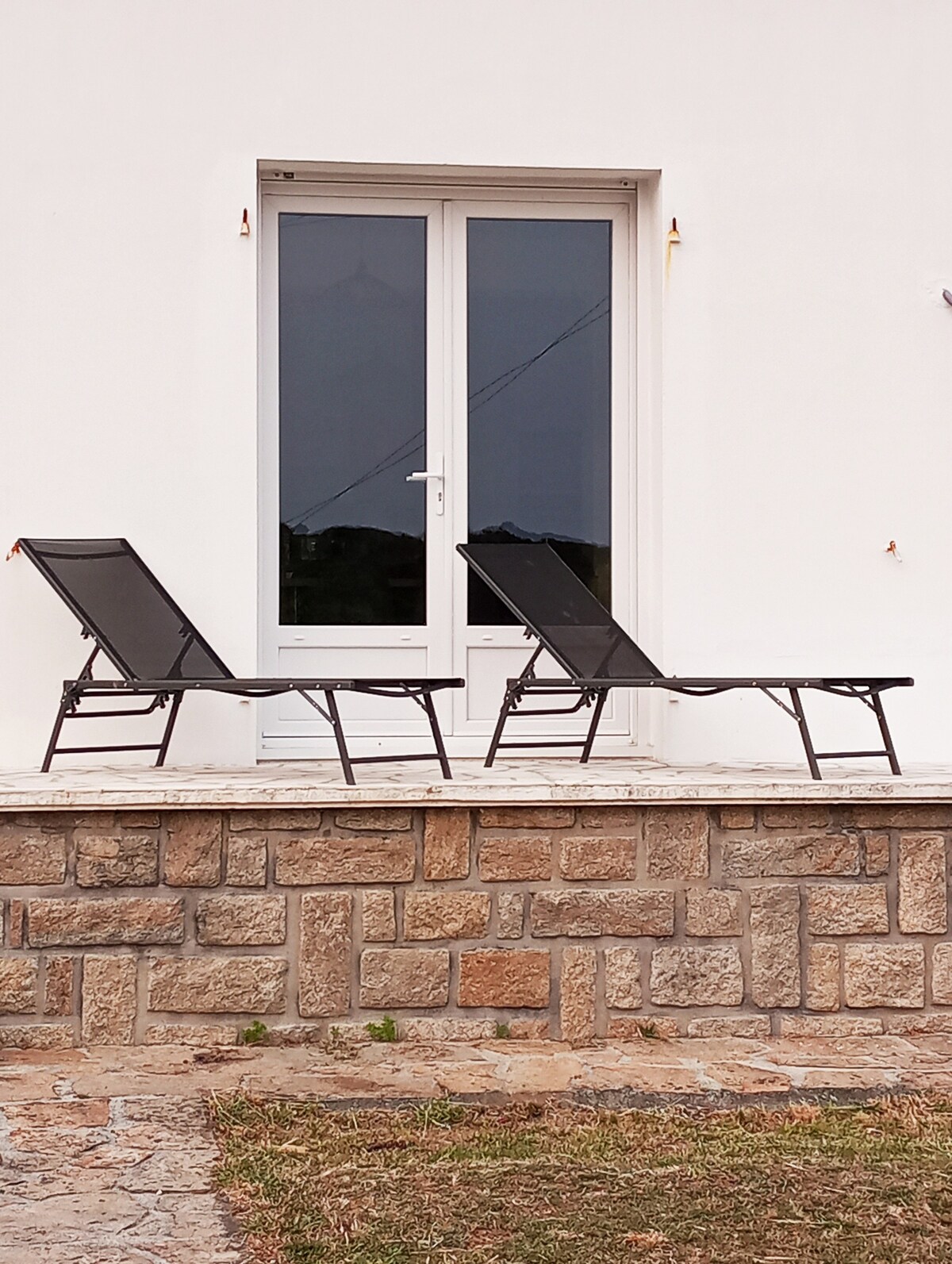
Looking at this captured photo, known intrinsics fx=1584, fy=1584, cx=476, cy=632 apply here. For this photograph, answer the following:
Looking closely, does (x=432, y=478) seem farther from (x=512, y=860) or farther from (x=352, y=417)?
(x=512, y=860)

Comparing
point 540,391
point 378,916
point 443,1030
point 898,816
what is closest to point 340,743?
point 378,916

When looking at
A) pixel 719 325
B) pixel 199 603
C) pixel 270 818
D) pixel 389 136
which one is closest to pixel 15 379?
pixel 199 603

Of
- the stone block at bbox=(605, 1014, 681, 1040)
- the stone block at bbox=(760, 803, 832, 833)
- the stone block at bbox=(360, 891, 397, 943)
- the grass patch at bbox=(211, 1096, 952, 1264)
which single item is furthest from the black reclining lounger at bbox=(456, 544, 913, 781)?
the grass patch at bbox=(211, 1096, 952, 1264)

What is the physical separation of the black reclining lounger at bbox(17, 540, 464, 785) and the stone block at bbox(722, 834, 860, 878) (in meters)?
0.92

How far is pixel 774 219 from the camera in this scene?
5992mm

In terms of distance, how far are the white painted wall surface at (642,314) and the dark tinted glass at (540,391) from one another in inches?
12.0

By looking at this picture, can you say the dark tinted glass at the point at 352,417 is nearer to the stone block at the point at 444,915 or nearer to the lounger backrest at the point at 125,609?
the lounger backrest at the point at 125,609

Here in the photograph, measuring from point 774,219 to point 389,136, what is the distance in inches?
58.3

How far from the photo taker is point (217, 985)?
4.59 meters

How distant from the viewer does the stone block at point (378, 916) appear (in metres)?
4.64

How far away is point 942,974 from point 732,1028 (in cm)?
67

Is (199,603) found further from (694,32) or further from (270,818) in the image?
(694,32)

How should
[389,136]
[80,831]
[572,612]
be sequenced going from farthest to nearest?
[389,136]
[572,612]
[80,831]

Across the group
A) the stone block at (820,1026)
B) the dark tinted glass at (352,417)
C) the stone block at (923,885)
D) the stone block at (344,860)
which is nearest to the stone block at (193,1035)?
the stone block at (344,860)
